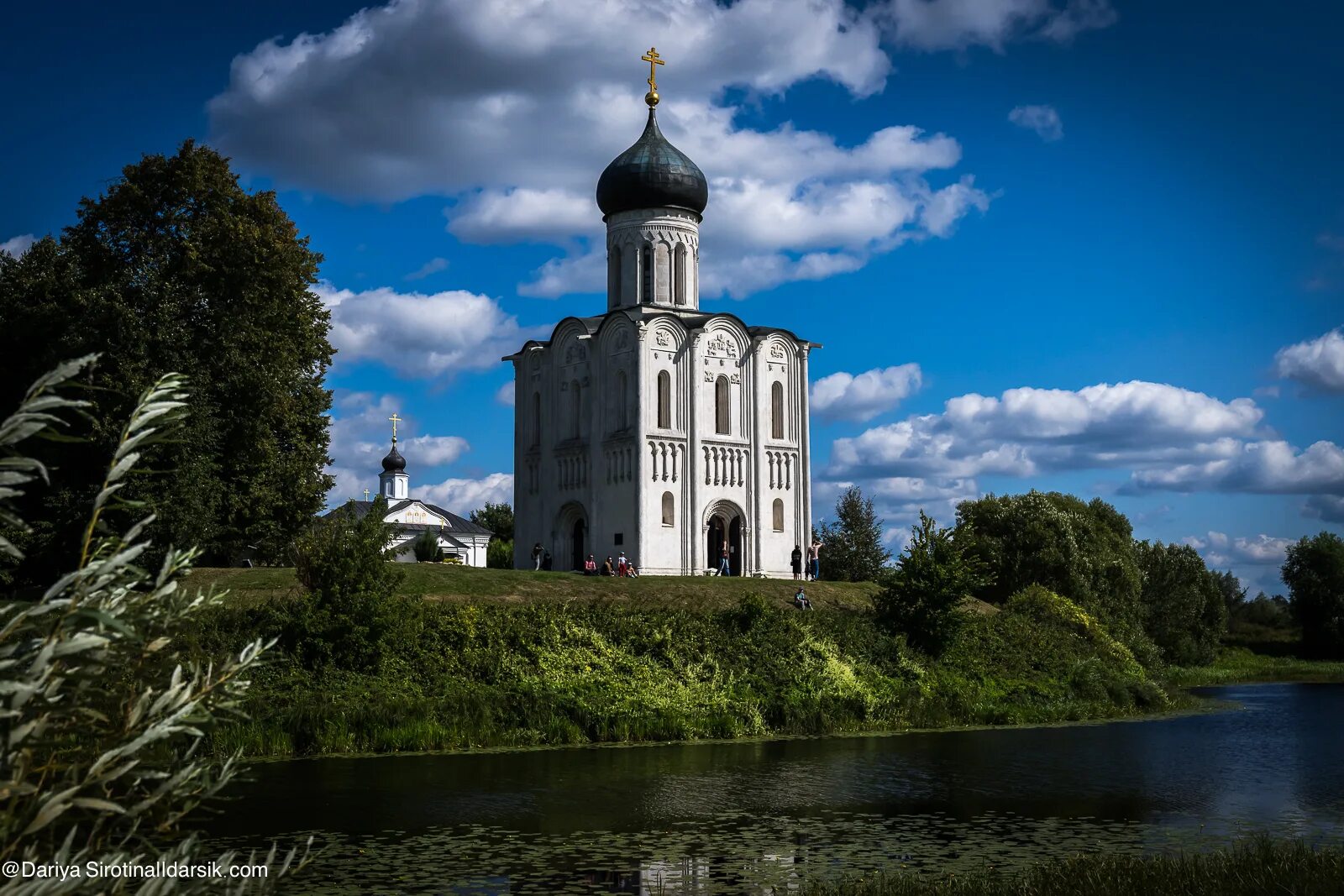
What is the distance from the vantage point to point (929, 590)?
1293 inches

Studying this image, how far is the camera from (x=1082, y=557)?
48562 millimetres

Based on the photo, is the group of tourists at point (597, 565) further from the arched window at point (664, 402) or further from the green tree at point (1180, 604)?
the green tree at point (1180, 604)

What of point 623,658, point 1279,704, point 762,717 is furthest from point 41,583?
point 1279,704

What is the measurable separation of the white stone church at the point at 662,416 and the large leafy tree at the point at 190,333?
11101 millimetres

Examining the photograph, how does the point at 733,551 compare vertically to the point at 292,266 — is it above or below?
below

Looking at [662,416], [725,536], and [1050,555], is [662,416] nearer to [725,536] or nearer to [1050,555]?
[725,536]

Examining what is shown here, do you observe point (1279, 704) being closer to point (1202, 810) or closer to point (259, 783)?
point (1202, 810)

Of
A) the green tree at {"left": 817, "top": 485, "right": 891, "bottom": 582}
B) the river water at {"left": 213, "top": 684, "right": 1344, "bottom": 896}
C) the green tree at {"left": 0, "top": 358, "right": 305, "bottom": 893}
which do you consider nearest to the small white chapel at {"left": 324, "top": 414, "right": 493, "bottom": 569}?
the green tree at {"left": 817, "top": 485, "right": 891, "bottom": 582}

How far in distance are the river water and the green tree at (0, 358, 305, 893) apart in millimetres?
6249

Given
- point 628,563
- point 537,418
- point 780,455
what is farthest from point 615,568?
point 537,418

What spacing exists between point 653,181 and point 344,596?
2246cm

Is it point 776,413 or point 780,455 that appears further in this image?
point 776,413

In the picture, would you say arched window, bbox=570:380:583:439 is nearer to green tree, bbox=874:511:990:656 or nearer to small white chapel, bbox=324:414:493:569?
green tree, bbox=874:511:990:656

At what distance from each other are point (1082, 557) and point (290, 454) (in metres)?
29.2
